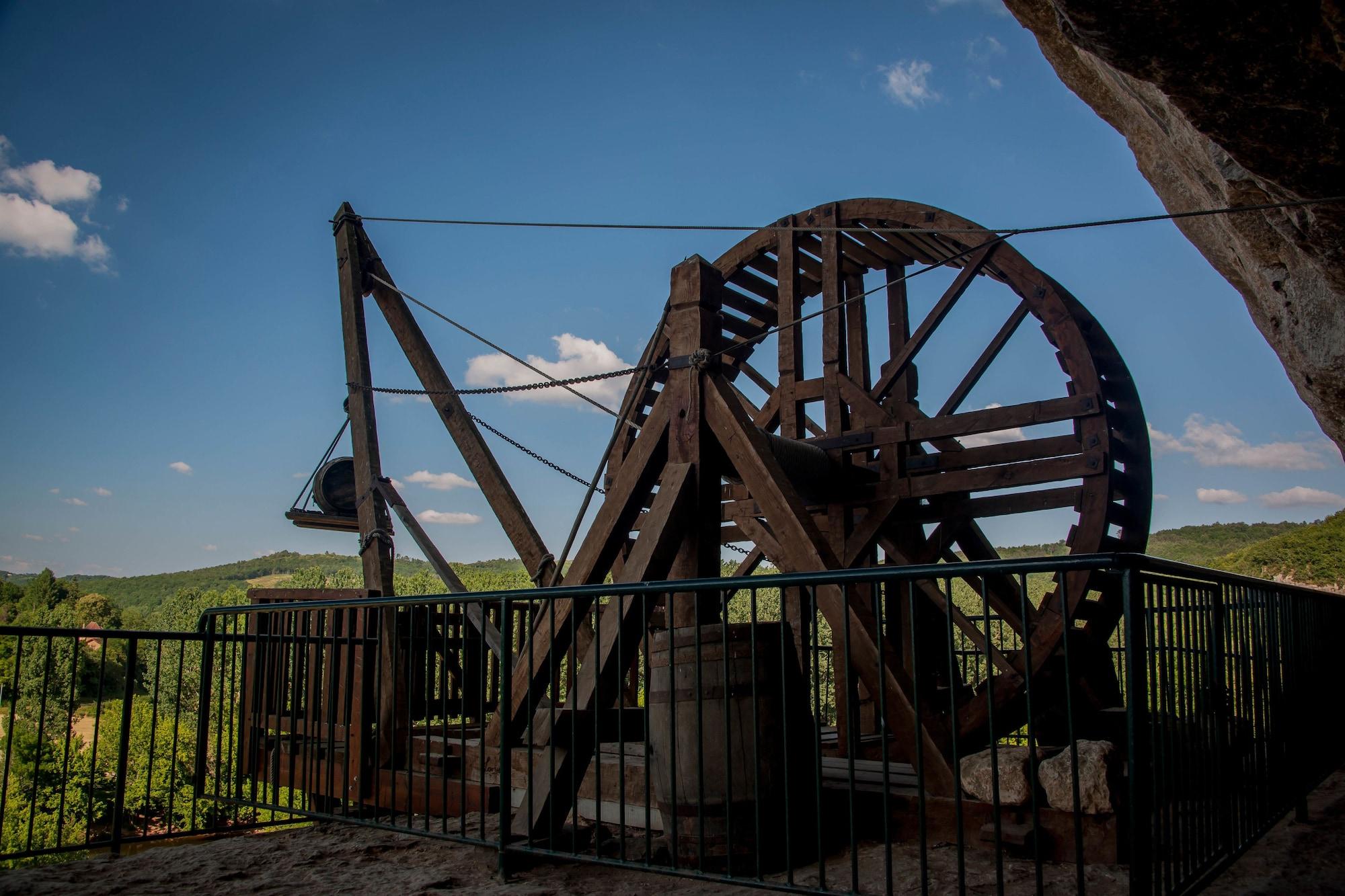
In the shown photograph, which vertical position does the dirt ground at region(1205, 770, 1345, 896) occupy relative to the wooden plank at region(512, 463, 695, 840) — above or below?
below

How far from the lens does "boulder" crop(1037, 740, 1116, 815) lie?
354cm

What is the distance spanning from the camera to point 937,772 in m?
4.02

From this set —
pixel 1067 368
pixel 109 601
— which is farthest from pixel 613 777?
pixel 109 601

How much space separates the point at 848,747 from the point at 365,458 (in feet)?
16.7

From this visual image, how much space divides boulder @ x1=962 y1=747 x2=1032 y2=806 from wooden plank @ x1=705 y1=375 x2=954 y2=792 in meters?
0.11

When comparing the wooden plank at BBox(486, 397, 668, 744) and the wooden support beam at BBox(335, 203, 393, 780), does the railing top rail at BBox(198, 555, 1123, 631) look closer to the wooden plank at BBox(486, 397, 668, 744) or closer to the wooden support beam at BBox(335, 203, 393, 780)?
the wooden plank at BBox(486, 397, 668, 744)

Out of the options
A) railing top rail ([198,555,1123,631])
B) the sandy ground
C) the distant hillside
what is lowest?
the sandy ground

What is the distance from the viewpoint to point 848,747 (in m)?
3.36

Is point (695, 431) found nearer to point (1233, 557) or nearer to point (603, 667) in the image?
point (603, 667)

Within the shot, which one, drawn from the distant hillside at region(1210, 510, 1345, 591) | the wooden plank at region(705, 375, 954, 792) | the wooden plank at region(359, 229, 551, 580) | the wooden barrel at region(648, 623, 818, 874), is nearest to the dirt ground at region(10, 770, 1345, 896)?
the wooden barrel at region(648, 623, 818, 874)

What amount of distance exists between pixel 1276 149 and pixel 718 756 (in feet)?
10.1

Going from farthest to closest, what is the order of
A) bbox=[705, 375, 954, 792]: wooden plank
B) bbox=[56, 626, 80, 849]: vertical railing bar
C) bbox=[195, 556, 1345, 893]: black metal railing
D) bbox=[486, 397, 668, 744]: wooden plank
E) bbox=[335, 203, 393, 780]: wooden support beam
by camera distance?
bbox=[335, 203, 393, 780]: wooden support beam < bbox=[486, 397, 668, 744]: wooden plank < bbox=[705, 375, 954, 792]: wooden plank < bbox=[56, 626, 80, 849]: vertical railing bar < bbox=[195, 556, 1345, 893]: black metal railing

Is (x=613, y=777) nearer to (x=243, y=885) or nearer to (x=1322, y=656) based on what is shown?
(x=243, y=885)

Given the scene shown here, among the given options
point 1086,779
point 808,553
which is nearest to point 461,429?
point 808,553
